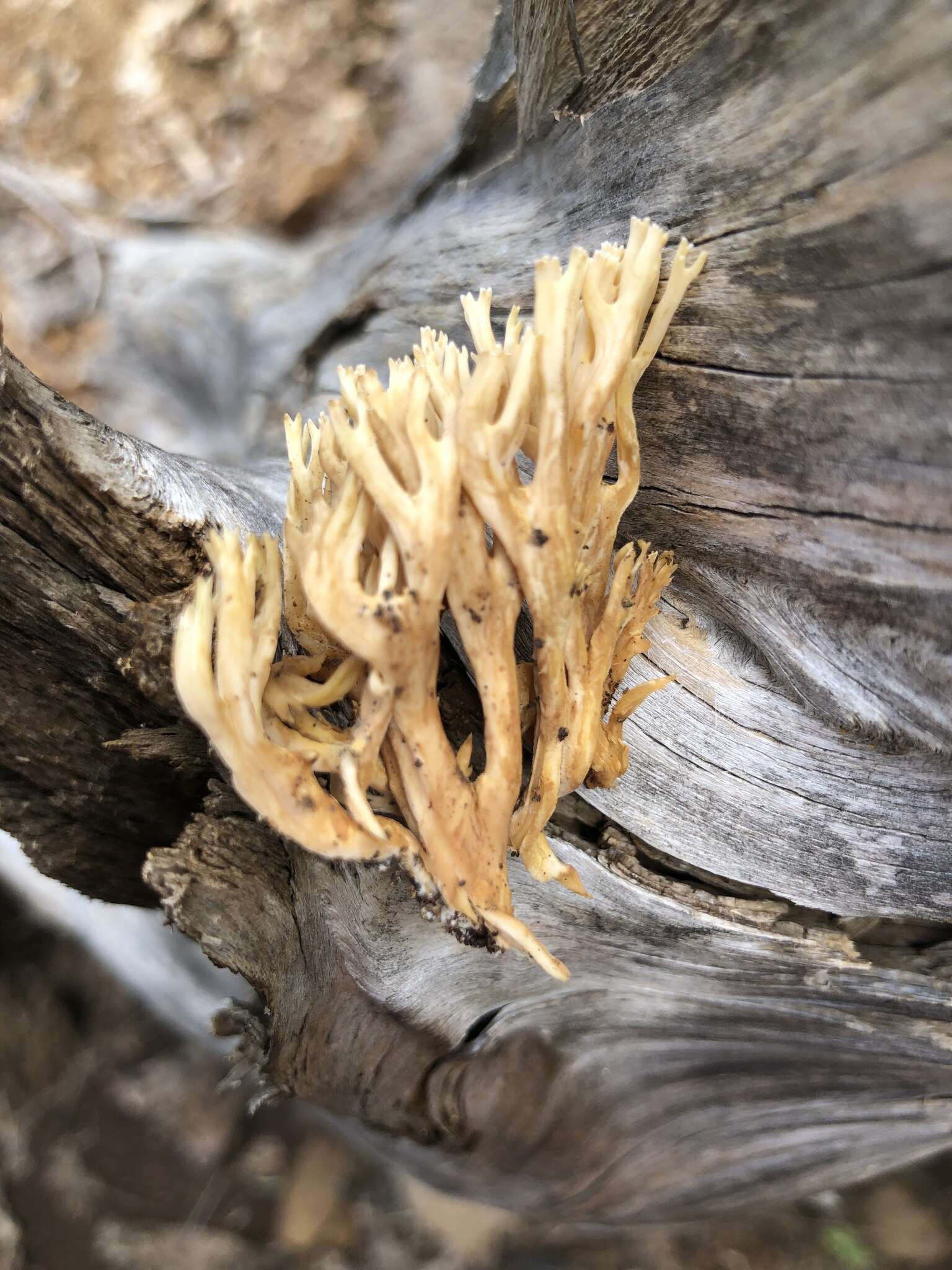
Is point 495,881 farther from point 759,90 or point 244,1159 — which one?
point 244,1159

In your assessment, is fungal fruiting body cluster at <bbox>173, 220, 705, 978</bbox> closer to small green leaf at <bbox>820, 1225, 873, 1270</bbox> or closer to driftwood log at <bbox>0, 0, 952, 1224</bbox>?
driftwood log at <bbox>0, 0, 952, 1224</bbox>

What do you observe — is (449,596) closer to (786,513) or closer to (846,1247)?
(786,513)

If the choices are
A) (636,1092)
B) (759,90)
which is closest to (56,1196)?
(636,1092)

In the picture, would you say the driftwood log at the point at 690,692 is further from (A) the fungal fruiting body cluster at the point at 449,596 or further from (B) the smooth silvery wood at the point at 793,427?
(A) the fungal fruiting body cluster at the point at 449,596

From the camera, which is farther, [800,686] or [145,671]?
[800,686]

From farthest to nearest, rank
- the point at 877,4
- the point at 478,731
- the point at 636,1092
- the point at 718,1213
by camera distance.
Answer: the point at 718,1213
the point at 636,1092
the point at 478,731
the point at 877,4

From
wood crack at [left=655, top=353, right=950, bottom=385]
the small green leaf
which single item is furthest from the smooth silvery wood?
the small green leaf

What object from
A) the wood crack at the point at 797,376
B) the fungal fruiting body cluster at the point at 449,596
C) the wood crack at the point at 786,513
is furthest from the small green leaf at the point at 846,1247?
the wood crack at the point at 797,376

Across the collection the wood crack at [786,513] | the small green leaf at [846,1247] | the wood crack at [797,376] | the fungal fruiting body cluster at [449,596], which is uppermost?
the wood crack at [797,376]
